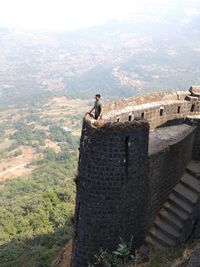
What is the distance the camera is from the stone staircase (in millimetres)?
13734

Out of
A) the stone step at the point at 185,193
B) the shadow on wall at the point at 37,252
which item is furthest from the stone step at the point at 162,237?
the shadow on wall at the point at 37,252

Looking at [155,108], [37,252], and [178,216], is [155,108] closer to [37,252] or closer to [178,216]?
[178,216]

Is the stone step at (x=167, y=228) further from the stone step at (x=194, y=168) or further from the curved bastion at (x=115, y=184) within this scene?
the stone step at (x=194, y=168)

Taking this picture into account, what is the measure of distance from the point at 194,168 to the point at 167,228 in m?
2.55

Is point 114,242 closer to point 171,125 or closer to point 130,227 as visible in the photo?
point 130,227

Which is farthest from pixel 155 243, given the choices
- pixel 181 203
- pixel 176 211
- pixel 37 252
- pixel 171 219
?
pixel 37 252

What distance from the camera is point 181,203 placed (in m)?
14.6

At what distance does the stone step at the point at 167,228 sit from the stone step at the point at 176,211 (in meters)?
0.39

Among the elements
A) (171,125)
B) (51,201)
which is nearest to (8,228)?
(51,201)

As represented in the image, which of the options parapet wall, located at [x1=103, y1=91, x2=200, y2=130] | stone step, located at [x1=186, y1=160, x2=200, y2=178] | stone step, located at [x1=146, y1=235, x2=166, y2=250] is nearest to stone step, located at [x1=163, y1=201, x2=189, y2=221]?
stone step, located at [x1=146, y1=235, x2=166, y2=250]

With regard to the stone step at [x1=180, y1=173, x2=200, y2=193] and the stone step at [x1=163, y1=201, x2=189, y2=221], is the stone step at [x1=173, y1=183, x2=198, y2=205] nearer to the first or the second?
the stone step at [x1=180, y1=173, x2=200, y2=193]

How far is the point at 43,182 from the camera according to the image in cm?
7762

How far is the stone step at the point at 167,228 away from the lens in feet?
45.4

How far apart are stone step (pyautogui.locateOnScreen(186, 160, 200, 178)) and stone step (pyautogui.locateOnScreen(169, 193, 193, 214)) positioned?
1025 millimetres
